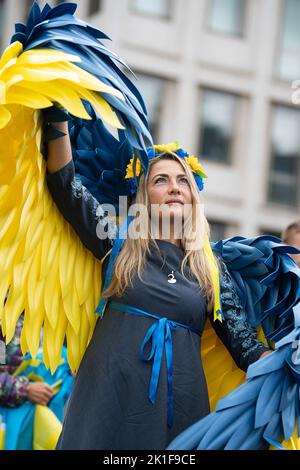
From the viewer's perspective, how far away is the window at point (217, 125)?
733 inches

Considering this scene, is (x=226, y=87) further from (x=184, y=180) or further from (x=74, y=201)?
(x=74, y=201)

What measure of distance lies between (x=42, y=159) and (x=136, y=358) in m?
0.81

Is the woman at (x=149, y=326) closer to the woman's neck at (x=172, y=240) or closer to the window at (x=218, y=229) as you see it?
the woman's neck at (x=172, y=240)

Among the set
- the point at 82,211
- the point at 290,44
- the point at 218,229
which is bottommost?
the point at 218,229

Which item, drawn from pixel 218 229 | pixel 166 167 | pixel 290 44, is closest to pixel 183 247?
pixel 166 167

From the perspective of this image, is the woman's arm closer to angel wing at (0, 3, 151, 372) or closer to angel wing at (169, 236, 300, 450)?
angel wing at (0, 3, 151, 372)

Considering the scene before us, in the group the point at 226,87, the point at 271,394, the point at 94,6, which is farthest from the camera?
the point at 226,87

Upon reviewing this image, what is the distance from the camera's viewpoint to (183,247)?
4.18 metres

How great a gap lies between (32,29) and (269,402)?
5.07 ft

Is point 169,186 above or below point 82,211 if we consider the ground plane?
above

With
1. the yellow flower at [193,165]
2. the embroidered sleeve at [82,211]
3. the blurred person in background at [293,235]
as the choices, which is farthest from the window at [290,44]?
the embroidered sleeve at [82,211]

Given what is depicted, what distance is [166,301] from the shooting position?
3949 millimetres

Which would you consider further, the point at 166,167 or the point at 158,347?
the point at 166,167
